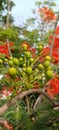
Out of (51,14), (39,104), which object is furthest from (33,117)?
(51,14)

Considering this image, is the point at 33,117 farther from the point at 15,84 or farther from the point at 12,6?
the point at 12,6

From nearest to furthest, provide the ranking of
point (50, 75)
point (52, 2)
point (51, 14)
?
1. point (50, 75)
2. point (51, 14)
3. point (52, 2)

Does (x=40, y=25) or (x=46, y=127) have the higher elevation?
(x=40, y=25)

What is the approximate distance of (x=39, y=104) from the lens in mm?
1946

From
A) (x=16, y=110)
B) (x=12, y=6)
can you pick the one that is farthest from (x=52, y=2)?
(x=16, y=110)

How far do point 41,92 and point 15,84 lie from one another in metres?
0.11

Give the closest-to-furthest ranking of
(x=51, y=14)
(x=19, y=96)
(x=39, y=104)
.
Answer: (x=19, y=96), (x=39, y=104), (x=51, y=14)

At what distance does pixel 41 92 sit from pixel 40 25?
16.8 metres

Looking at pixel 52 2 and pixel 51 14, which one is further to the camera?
pixel 52 2

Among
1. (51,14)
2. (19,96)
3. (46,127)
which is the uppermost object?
(51,14)

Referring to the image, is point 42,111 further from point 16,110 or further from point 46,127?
point 16,110

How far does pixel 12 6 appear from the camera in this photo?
1947cm

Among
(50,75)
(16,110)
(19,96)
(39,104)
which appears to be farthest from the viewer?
(16,110)

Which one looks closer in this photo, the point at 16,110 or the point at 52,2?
the point at 16,110
